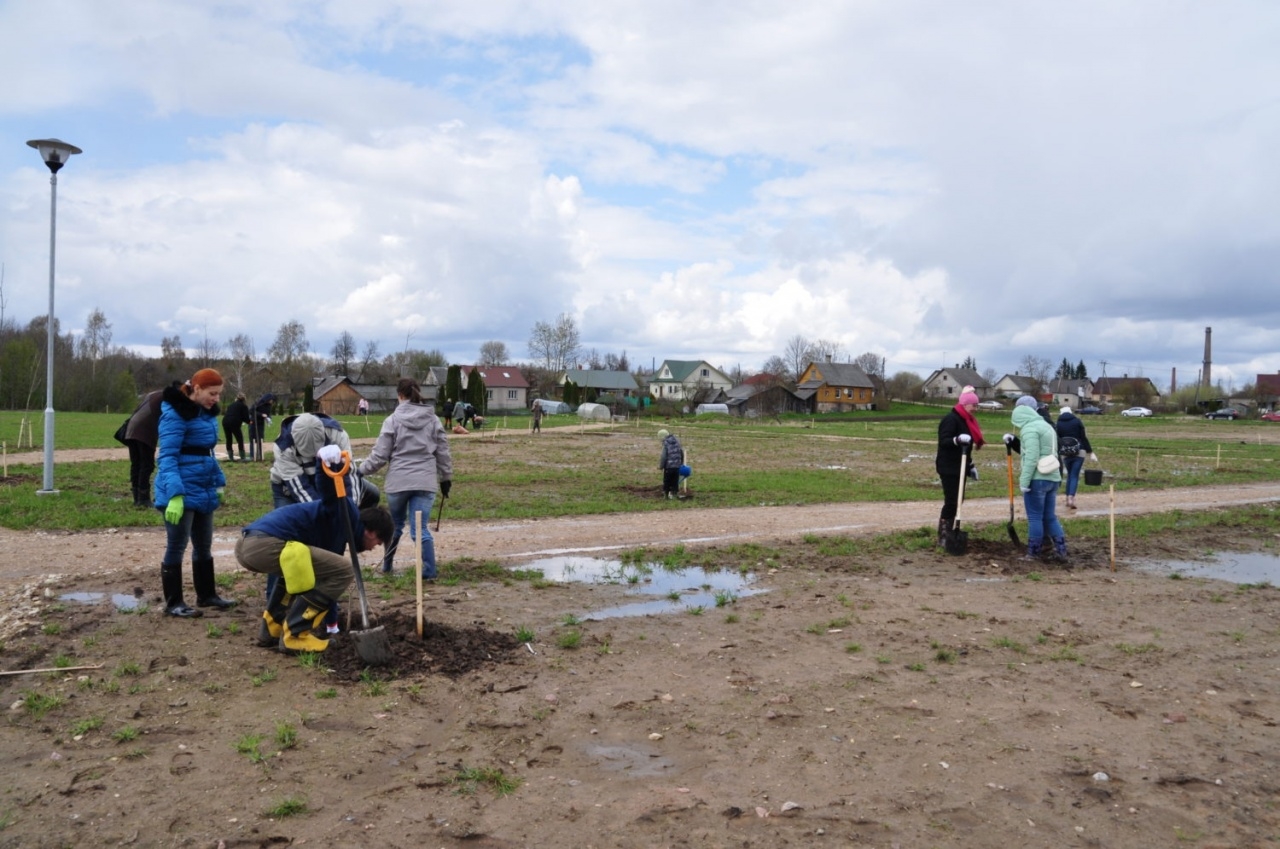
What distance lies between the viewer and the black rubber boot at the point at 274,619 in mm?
6395

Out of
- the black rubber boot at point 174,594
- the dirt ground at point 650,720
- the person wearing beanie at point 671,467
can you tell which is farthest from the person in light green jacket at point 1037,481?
the black rubber boot at point 174,594

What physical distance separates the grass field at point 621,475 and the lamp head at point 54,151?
5213mm

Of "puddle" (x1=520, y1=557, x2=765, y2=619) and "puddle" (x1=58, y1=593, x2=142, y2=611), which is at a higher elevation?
"puddle" (x1=58, y1=593, x2=142, y2=611)

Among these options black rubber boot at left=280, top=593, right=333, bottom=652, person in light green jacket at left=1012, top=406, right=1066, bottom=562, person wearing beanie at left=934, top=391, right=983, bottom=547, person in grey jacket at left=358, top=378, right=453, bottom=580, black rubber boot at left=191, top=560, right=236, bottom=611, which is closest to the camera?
black rubber boot at left=280, top=593, right=333, bottom=652

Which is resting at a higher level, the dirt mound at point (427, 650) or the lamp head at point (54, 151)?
the lamp head at point (54, 151)

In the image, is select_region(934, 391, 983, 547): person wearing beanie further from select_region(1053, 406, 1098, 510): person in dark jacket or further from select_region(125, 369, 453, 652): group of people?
select_region(125, 369, 453, 652): group of people

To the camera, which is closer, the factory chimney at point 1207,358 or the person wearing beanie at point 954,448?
the person wearing beanie at point 954,448

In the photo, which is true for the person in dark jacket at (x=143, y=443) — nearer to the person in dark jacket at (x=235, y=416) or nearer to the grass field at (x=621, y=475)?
the grass field at (x=621, y=475)

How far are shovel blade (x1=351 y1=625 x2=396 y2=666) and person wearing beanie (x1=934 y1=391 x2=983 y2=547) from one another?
7538mm

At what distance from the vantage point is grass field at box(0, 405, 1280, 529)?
13703 millimetres

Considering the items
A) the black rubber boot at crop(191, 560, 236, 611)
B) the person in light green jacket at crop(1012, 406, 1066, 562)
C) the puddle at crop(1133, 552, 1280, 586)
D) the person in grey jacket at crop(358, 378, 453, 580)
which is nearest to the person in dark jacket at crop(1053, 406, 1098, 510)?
the puddle at crop(1133, 552, 1280, 586)

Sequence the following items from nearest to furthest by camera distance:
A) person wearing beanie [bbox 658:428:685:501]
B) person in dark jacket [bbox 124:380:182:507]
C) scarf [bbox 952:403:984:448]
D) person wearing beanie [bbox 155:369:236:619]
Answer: person wearing beanie [bbox 155:369:236:619] → scarf [bbox 952:403:984:448] → person in dark jacket [bbox 124:380:182:507] → person wearing beanie [bbox 658:428:685:501]

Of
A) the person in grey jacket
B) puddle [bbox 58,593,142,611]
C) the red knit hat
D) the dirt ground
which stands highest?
the red knit hat

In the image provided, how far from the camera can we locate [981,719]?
215 inches
